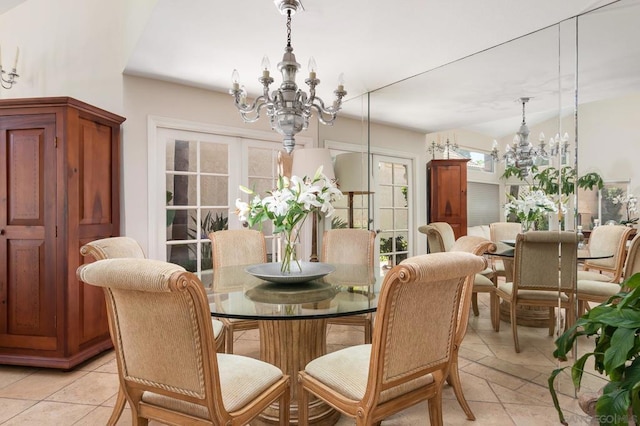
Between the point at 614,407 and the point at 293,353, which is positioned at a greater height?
the point at 614,407

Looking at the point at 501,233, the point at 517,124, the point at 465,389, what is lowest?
the point at 465,389

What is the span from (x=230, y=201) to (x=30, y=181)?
169cm

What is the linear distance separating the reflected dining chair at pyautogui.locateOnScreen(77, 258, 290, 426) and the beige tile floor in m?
0.90

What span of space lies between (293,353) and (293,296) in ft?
1.24

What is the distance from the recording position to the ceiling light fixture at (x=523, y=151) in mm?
2637

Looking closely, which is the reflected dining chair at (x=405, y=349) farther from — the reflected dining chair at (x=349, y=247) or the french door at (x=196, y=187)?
A: the french door at (x=196, y=187)

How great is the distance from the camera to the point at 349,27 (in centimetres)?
249

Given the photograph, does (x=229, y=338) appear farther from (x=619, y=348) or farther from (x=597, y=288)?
(x=597, y=288)

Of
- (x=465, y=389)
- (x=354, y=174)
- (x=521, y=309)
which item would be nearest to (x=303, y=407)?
(x=465, y=389)

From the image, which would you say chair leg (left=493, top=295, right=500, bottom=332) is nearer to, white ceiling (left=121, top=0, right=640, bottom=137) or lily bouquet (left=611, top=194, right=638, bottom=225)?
lily bouquet (left=611, top=194, right=638, bottom=225)

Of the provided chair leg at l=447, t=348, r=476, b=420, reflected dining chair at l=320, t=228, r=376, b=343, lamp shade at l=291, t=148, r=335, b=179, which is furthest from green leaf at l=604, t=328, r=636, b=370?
lamp shade at l=291, t=148, r=335, b=179

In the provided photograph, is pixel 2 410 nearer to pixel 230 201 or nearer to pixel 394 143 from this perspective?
pixel 230 201

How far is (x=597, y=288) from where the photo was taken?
91.9 inches

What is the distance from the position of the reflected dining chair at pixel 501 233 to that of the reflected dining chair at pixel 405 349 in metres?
1.65
